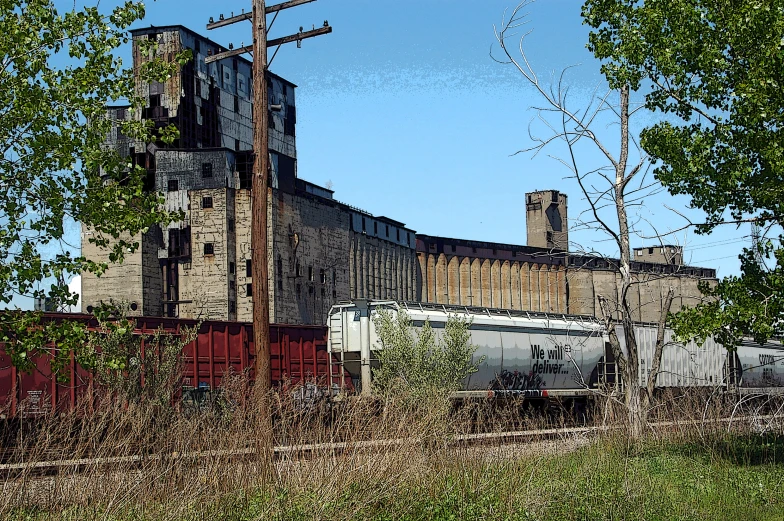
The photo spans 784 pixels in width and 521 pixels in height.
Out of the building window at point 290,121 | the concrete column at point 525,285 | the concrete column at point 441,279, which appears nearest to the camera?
the building window at point 290,121

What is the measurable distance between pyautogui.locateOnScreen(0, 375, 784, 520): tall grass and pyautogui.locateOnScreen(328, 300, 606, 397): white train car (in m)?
8.39

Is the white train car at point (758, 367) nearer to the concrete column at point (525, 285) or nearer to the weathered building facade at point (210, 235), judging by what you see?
the weathered building facade at point (210, 235)

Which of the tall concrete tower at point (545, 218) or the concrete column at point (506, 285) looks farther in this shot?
the tall concrete tower at point (545, 218)

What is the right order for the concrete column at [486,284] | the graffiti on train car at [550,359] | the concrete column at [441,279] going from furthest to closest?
1. the concrete column at [486,284]
2. the concrete column at [441,279]
3. the graffiti on train car at [550,359]

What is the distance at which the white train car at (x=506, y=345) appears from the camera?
2306 cm

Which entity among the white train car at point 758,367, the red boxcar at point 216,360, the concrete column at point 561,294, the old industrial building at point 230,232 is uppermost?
the old industrial building at point 230,232

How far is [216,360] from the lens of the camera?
24562mm

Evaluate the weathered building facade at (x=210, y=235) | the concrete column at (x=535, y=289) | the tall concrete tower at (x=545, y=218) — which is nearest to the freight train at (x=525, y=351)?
the weathered building facade at (x=210, y=235)

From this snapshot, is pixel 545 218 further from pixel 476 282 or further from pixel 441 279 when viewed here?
pixel 441 279

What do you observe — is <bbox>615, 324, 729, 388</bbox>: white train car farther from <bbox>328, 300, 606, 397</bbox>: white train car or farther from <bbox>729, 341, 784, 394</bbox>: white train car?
<bbox>328, 300, 606, 397</bbox>: white train car

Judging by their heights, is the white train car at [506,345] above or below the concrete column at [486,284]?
below

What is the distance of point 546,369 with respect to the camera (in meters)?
26.4

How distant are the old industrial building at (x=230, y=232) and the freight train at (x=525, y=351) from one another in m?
18.6

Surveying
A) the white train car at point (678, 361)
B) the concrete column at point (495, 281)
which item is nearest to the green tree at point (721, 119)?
the white train car at point (678, 361)
